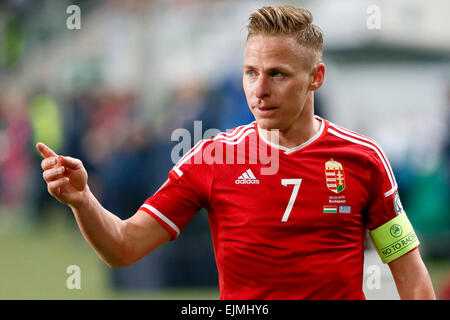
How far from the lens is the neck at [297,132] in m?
3.78

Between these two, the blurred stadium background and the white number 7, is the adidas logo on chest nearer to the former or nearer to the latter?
the white number 7

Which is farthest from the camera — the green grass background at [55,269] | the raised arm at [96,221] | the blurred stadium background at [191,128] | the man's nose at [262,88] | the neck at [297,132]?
the blurred stadium background at [191,128]

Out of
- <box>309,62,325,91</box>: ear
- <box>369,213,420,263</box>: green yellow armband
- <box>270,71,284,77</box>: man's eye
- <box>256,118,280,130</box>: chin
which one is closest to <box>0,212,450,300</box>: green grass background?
<box>369,213,420,263</box>: green yellow armband

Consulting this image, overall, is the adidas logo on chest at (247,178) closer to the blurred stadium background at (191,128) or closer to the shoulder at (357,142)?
the shoulder at (357,142)

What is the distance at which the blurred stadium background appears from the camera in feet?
31.7

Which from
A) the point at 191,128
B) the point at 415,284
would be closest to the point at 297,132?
the point at 415,284

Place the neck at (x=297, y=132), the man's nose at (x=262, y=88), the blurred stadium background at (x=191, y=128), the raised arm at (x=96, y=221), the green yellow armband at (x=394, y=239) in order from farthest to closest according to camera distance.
Result: the blurred stadium background at (x=191, y=128) → the neck at (x=297, y=132) → the green yellow armband at (x=394, y=239) → the man's nose at (x=262, y=88) → the raised arm at (x=96, y=221)

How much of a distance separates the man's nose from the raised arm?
0.75m

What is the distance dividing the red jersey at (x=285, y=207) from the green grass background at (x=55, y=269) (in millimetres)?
5070

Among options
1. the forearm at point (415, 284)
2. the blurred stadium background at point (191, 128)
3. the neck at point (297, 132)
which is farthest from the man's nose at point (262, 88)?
the blurred stadium background at point (191, 128)

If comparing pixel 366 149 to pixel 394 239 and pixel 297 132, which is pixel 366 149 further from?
pixel 394 239

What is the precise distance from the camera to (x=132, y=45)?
25.7 metres

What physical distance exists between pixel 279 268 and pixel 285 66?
89 centimetres
